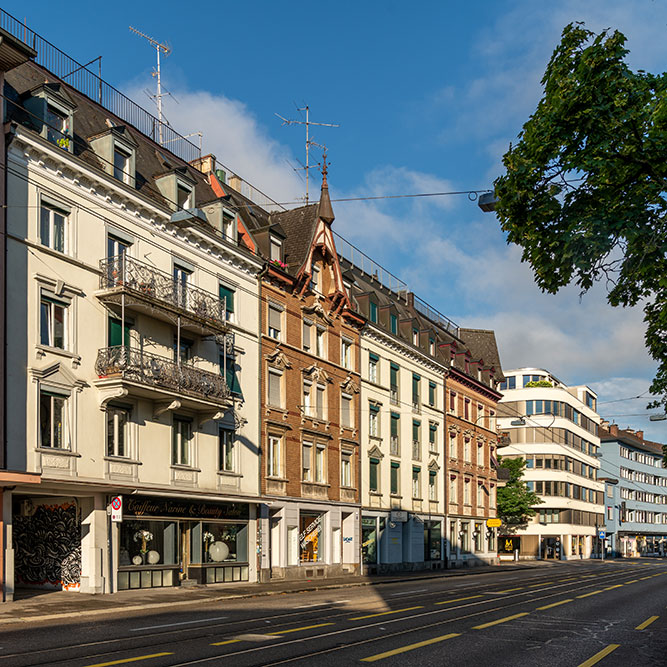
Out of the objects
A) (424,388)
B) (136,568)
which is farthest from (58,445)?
(424,388)

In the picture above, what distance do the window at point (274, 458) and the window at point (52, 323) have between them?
12.8 meters

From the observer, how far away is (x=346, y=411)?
141 feet

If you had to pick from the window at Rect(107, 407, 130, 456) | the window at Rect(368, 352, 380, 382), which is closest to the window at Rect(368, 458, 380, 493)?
the window at Rect(368, 352, 380, 382)

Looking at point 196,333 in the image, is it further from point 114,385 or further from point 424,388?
point 424,388

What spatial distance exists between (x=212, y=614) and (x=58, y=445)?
24.2ft

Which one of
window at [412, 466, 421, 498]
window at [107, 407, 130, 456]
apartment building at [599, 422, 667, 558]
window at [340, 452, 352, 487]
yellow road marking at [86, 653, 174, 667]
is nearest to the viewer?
yellow road marking at [86, 653, 174, 667]

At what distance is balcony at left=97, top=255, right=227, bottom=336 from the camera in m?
26.6

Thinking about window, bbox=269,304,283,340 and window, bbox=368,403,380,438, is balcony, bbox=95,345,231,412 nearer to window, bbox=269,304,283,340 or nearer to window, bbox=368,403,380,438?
window, bbox=269,304,283,340

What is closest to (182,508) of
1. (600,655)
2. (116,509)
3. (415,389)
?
(116,509)

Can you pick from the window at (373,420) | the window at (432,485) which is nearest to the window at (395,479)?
the window at (373,420)

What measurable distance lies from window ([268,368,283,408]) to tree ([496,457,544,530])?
3908 cm

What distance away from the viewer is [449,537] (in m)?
55.2

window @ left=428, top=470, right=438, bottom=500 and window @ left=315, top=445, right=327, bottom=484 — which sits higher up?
window @ left=315, top=445, right=327, bottom=484

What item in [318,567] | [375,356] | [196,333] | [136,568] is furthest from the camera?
[375,356]
